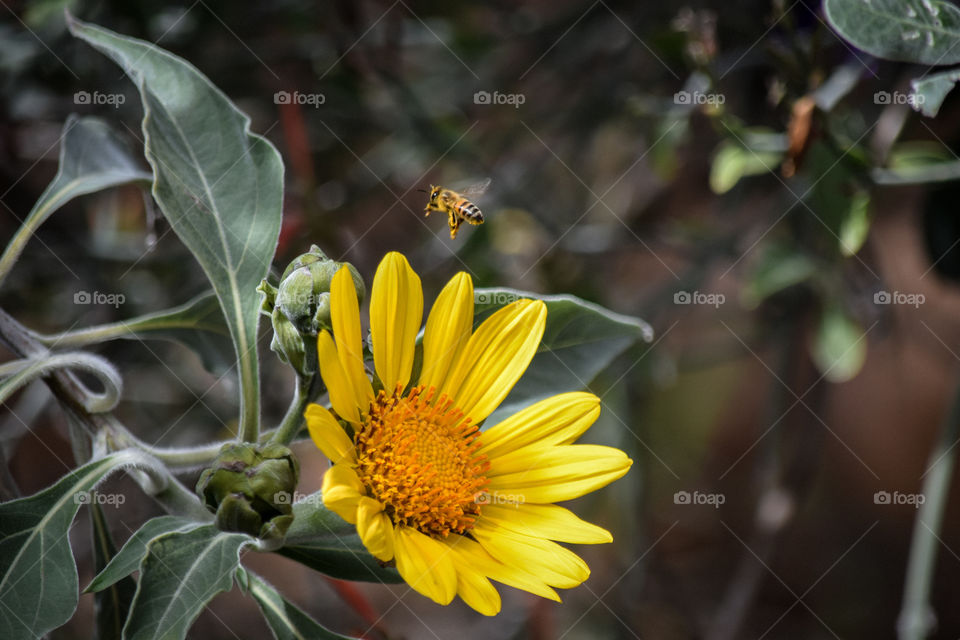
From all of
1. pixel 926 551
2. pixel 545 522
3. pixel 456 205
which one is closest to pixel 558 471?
pixel 545 522

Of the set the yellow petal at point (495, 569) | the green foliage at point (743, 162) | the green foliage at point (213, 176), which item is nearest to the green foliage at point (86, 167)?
the green foliage at point (213, 176)

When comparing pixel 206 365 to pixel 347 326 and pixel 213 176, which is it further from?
pixel 347 326

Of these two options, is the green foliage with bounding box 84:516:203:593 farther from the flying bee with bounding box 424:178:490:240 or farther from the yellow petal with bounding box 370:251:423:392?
the flying bee with bounding box 424:178:490:240

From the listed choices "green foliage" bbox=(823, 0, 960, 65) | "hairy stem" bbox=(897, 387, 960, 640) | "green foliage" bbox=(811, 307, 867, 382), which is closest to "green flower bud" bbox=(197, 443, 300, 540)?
"green foliage" bbox=(823, 0, 960, 65)

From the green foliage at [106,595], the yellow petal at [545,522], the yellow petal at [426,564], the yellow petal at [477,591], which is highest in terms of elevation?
the yellow petal at [426,564]

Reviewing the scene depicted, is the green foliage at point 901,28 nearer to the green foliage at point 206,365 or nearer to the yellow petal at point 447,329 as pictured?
the green foliage at point 206,365

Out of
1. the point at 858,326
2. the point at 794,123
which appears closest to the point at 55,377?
the point at 794,123
